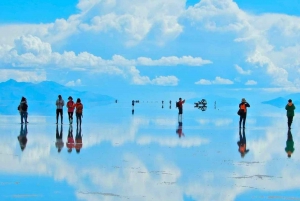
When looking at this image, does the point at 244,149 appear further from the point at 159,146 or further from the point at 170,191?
the point at 170,191

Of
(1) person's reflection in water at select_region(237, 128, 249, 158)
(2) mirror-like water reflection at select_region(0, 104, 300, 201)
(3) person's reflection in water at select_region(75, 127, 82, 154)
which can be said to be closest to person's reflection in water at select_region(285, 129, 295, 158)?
(2) mirror-like water reflection at select_region(0, 104, 300, 201)

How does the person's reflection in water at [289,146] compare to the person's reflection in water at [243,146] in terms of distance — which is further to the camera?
the person's reflection in water at [289,146]

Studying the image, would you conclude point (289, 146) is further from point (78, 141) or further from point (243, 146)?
point (78, 141)

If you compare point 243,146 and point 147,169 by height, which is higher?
point 243,146

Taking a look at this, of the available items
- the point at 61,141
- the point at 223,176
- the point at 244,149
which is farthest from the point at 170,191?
the point at 61,141

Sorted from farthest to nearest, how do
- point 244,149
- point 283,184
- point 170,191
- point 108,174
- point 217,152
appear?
point 244,149
point 217,152
point 108,174
point 283,184
point 170,191

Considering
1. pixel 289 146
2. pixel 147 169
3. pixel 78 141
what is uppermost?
pixel 78 141

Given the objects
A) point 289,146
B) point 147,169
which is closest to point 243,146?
point 289,146

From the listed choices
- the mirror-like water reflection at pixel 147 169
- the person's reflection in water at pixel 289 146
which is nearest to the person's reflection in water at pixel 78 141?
the mirror-like water reflection at pixel 147 169

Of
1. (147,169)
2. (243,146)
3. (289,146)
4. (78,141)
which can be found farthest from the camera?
(78,141)

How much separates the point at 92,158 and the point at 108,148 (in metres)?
3.49

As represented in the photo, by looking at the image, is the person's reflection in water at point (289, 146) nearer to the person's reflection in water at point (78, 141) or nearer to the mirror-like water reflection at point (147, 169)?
the mirror-like water reflection at point (147, 169)

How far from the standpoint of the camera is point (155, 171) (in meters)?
15.8

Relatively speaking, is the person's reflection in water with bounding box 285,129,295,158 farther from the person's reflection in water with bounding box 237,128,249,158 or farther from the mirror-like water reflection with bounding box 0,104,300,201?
the person's reflection in water with bounding box 237,128,249,158
